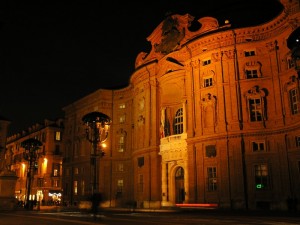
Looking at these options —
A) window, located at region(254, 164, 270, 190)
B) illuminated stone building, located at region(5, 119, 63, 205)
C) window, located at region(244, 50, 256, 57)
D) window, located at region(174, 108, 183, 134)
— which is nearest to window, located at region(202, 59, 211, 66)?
window, located at region(244, 50, 256, 57)

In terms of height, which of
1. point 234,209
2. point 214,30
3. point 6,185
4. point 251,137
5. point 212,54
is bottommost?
point 234,209

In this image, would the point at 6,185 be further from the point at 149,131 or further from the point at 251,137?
the point at 251,137

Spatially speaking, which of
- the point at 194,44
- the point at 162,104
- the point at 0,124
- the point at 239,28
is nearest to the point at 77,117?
the point at 0,124

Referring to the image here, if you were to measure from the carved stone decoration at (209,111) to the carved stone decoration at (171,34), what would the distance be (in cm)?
1044

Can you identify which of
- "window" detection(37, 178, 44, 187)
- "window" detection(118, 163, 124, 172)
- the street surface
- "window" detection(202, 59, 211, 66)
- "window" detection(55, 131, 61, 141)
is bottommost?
the street surface

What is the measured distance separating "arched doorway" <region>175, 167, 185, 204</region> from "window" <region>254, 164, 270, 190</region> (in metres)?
11.9

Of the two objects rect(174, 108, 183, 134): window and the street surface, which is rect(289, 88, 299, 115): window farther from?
rect(174, 108, 183, 134): window

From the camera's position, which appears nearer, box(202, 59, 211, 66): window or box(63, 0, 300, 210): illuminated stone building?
box(63, 0, 300, 210): illuminated stone building

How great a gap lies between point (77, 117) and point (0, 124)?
22077mm

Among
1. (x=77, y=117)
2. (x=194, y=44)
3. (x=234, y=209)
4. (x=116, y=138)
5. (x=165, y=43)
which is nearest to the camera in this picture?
(x=234, y=209)

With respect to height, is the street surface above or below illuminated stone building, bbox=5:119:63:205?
below

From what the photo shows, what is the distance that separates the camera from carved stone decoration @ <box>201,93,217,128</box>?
43438 millimetres

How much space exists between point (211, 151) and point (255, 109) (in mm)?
7068

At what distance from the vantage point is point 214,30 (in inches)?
1766
